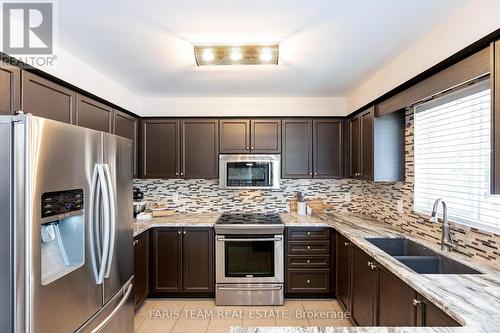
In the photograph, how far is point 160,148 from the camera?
354 centimetres

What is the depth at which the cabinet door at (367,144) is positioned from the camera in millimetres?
2841

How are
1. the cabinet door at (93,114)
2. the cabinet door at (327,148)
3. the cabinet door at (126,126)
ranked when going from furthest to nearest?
the cabinet door at (327,148), the cabinet door at (126,126), the cabinet door at (93,114)

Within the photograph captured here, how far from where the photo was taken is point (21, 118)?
3.93ft

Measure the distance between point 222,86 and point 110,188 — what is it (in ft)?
6.11

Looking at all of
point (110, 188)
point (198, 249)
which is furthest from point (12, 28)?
point (198, 249)

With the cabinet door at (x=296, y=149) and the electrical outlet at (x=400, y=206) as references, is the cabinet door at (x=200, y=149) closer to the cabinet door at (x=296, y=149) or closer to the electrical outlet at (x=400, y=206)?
the cabinet door at (x=296, y=149)

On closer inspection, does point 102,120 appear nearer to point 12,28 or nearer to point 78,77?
point 78,77

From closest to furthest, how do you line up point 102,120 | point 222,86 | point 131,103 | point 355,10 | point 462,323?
point 462,323
point 355,10
point 102,120
point 222,86
point 131,103

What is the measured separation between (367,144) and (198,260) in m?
2.23

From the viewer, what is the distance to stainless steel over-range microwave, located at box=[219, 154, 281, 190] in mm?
3428

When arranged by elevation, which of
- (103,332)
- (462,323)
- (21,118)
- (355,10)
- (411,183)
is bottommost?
(103,332)

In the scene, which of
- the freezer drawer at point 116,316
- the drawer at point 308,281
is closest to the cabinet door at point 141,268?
the freezer drawer at point 116,316

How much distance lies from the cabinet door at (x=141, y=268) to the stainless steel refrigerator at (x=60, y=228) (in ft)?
2.55

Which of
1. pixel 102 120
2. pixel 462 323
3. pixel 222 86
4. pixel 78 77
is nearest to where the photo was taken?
pixel 462 323
